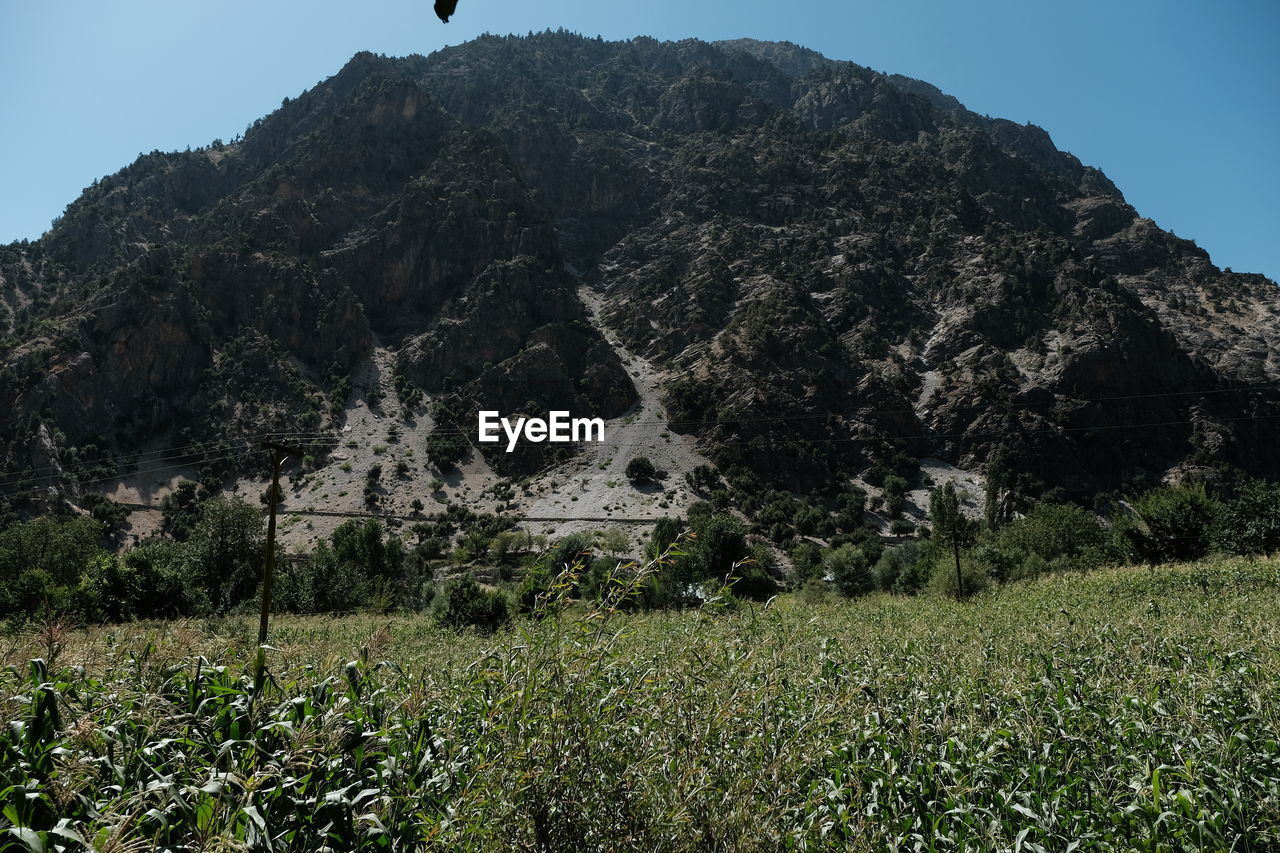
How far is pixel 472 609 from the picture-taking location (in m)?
25.3

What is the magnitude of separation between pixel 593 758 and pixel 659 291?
126m

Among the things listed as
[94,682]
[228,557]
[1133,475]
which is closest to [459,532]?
[228,557]

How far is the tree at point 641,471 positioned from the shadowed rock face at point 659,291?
11372mm

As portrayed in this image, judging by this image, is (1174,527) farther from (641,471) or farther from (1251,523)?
(641,471)

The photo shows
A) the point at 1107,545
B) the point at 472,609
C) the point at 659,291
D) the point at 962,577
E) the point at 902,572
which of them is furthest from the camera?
the point at 659,291

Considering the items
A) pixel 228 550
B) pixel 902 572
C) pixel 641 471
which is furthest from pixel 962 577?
pixel 641 471

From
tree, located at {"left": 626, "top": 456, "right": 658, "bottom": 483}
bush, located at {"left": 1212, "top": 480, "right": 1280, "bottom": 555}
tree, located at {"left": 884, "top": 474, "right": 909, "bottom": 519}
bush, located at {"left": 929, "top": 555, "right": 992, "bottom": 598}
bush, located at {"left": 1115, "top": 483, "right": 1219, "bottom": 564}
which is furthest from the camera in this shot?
tree, located at {"left": 626, "top": 456, "right": 658, "bottom": 483}

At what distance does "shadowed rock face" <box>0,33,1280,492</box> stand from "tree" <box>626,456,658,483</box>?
448 inches

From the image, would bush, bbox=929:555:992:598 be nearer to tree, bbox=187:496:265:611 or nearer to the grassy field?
the grassy field

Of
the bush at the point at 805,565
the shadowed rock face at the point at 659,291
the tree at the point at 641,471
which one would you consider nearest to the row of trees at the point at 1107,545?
the bush at the point at 805,565

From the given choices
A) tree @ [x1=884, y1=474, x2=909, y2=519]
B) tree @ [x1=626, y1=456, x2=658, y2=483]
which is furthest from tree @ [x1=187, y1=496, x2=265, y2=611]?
tree @ [x1=884, y1=474, x2=909, y2=519]

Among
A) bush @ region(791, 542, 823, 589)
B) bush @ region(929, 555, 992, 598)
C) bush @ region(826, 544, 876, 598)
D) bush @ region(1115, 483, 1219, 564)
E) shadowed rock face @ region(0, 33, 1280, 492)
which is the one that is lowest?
bush @ region(791, 542, 823, 589)

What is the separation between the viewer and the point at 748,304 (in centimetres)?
11619

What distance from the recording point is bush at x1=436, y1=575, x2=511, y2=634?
25047 mm
